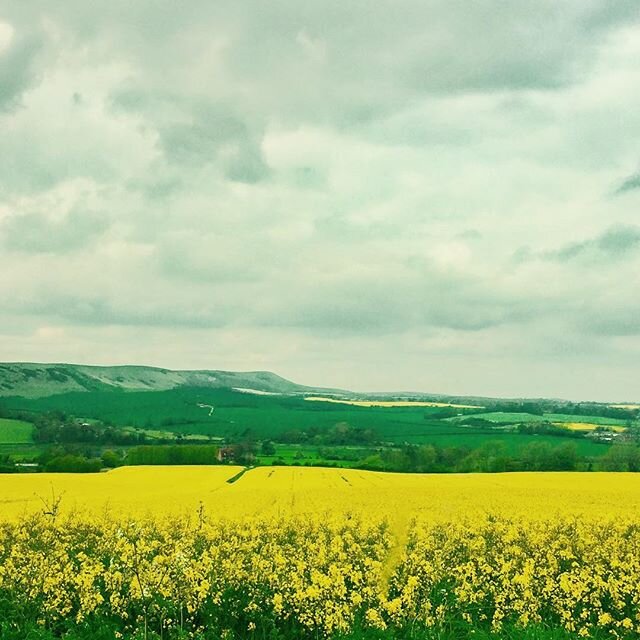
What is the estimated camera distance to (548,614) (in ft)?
39.4

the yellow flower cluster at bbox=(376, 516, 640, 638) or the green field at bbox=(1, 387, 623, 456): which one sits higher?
the yellow flower cluster at bbox=(376, 516, 640, 638)

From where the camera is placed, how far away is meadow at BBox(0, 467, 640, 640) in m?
9.59

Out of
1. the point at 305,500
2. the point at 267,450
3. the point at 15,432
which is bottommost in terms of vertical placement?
the point at 15,432

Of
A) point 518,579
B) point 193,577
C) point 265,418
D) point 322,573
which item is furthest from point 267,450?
point 193,577

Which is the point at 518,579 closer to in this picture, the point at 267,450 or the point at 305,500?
the point at 305,500

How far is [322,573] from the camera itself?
1072cm

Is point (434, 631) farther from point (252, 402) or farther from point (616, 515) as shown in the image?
point (252, 402)

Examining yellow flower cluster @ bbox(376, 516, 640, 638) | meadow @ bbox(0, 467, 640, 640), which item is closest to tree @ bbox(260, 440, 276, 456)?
meadow @ bbox(0, 467, 640, 640)

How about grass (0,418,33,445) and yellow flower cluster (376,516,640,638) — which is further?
grass (0,418,33,445)

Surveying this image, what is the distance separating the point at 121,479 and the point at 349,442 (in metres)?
65.2

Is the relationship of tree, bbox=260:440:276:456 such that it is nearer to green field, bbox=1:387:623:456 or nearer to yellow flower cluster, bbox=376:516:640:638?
green field, bbox=1:387:623:456

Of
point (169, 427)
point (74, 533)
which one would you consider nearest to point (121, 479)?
point (74, 533)

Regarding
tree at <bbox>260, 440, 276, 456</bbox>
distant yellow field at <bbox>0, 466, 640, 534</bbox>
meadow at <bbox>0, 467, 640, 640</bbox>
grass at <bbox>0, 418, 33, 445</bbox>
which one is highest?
meadow at <bbox>0, 467, 640, 640</bbox>

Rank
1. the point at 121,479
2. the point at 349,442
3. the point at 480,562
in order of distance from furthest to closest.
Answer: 1. the point at 349,442
2. the point at 121,479
3. the point at 480,562
